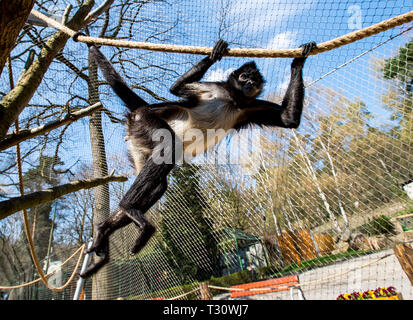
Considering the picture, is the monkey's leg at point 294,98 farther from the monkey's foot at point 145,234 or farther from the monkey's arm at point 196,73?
the monkey's foot at point 145,234

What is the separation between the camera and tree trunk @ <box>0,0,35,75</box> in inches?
38.1

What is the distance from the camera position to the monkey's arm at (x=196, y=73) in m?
2.06

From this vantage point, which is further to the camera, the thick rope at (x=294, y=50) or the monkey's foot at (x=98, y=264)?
the monkey's foot at (x=98, y=264)

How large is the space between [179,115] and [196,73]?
19.8 inches

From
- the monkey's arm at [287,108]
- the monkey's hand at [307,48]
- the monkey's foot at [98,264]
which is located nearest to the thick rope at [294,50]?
the monkey's hand at [307,48]

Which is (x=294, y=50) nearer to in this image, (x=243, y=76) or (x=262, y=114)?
(x=243, y=76)

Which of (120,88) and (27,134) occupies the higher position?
(120,88)

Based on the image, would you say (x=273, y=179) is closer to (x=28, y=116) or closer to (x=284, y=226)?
(x=284, y=226)

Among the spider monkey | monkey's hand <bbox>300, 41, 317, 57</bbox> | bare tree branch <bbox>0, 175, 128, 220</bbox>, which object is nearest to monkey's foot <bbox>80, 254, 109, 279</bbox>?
the spider monkey

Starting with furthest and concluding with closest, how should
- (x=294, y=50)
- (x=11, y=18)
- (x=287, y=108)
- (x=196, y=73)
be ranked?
(x=287, y=108) < (x=196, y=73) < (x=294, y=50) < (x=11, y=18)

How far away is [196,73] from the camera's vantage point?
7.71 feet

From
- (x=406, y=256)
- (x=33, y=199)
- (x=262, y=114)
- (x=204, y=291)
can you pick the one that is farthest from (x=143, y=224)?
(x=406, y=256)

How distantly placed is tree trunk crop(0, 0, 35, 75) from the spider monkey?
131 cm

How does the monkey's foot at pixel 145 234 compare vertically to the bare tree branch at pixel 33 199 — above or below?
below
